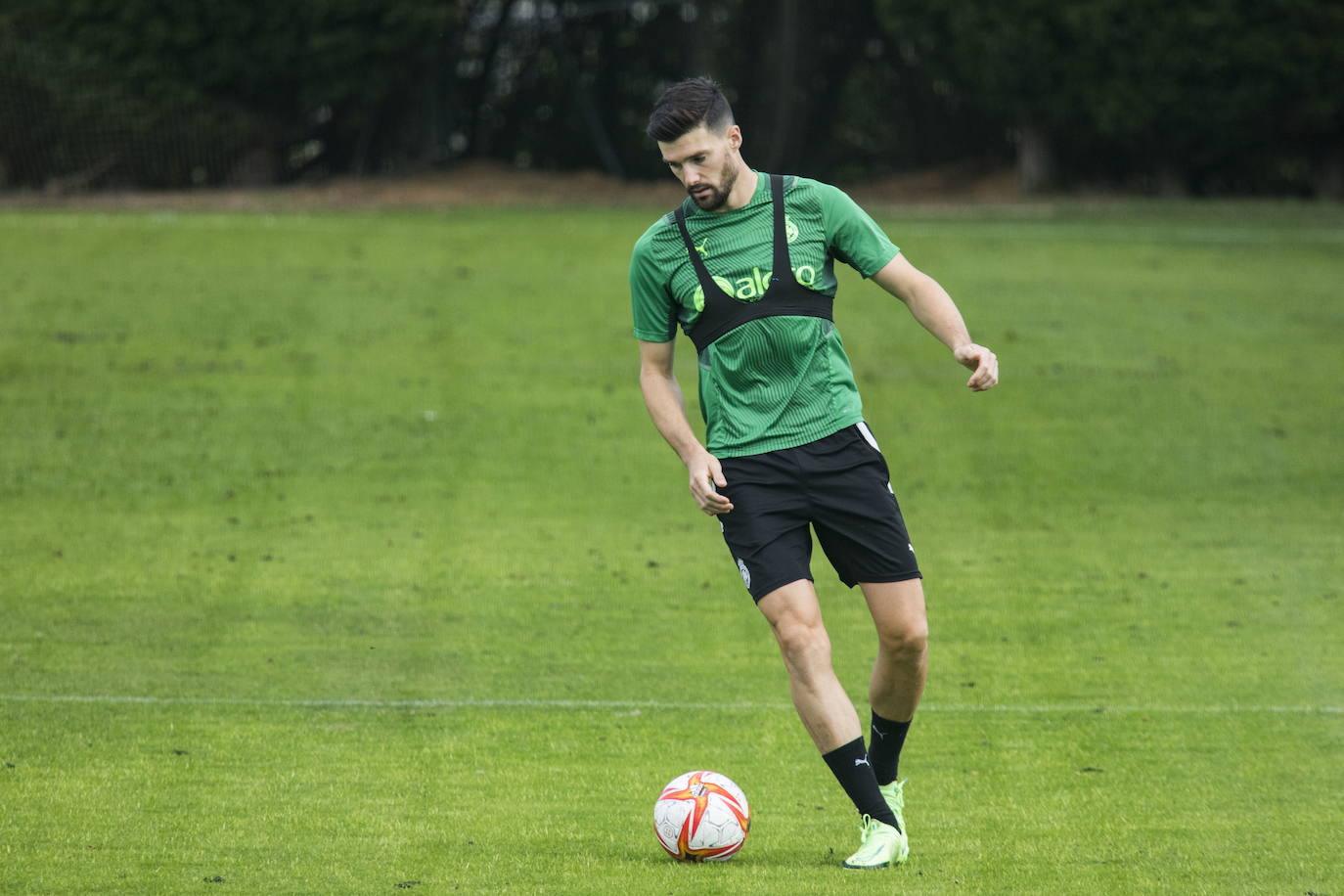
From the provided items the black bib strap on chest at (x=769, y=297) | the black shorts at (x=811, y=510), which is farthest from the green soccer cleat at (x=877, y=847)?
the black bib strap on chest at (x=769, y=297)

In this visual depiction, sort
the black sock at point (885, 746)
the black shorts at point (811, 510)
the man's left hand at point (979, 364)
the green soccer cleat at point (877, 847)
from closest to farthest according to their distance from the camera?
the man's left hand at point (979, 364)
the green soccer cleat at point (877, 847)
the black shorts at point (811, 510)
the black sock at point (885, 746)

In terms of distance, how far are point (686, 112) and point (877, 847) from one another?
2.17 meters

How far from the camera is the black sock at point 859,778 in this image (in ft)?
16.5

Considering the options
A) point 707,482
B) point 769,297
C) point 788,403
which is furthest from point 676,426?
point 769,297

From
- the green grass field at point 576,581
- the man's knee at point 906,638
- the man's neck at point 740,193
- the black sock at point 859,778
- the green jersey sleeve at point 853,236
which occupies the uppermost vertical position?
the man's neck at point 740,193

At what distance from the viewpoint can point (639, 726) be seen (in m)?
6.80

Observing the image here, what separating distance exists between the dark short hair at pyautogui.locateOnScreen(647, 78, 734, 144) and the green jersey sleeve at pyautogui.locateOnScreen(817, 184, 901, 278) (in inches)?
15.6

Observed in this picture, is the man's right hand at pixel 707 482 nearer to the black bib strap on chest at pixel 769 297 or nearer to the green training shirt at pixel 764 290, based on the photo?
the green training shirt at pixel 764 290

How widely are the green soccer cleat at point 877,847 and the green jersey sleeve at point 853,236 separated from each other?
162 cm

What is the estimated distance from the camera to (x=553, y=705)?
710cm

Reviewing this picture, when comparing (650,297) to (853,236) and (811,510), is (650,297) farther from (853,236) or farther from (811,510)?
(811,510)

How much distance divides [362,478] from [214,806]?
17.8ft

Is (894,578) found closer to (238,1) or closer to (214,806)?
(214,806)

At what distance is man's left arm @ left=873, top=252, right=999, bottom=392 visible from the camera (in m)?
4.90
